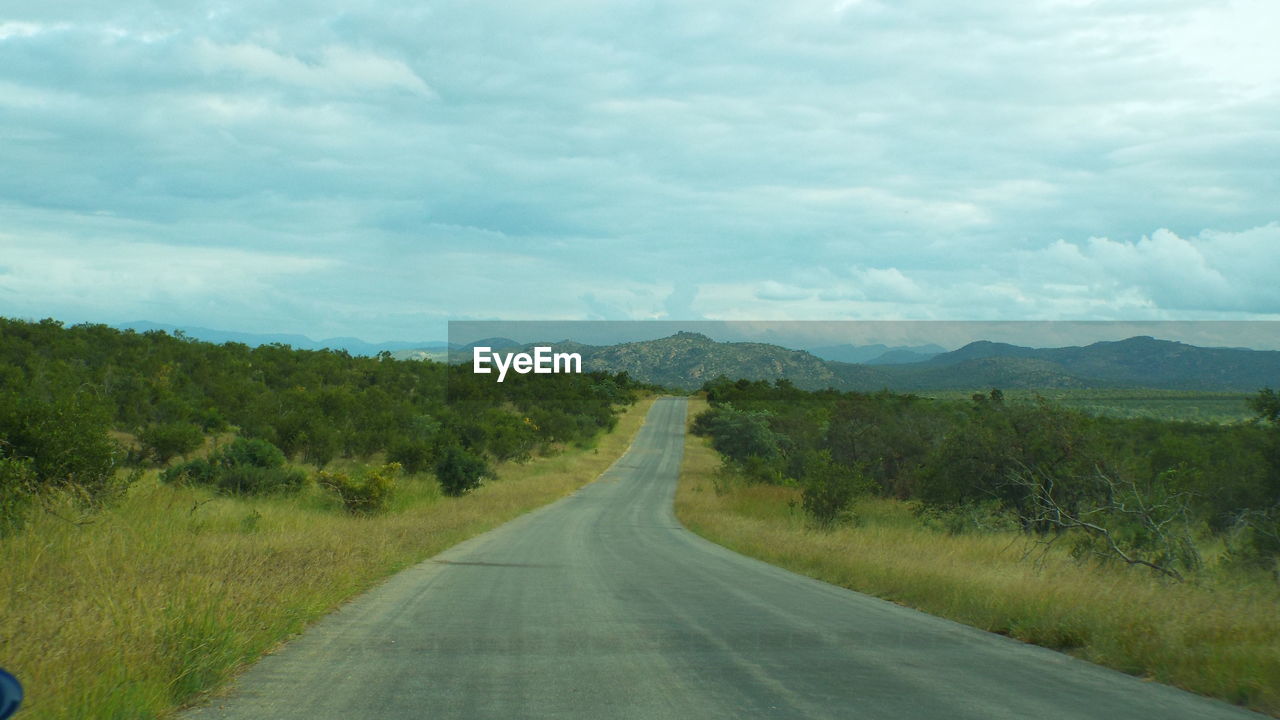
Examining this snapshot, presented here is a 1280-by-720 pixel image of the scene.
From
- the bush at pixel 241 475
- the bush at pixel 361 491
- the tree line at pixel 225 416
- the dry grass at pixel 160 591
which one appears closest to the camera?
the dry grass at pixel 160 591

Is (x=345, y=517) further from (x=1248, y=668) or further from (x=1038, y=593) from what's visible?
(x=1248, y=668)

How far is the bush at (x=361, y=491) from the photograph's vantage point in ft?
79.9

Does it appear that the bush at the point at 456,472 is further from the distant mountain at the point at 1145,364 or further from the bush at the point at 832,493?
the distant mountain at the point at 1145,364

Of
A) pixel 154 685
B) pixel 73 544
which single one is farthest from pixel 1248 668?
pixel 73 544

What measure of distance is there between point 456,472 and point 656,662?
94.4 feet

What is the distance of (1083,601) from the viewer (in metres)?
10.1

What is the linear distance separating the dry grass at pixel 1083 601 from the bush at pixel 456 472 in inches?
671

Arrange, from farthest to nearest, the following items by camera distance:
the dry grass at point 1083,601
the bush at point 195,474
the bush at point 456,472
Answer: the bush at point 456,472 → the bush at point 195,474 → the dry grass at point 1083,601

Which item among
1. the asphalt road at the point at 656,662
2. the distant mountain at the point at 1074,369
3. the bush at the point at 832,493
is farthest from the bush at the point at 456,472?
the distant mountain at the point at 1074,369

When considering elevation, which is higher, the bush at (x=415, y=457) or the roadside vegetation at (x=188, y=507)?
the roadside vegetation at (x=188, y=507)

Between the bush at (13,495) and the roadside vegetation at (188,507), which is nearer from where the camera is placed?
the roadside vegetation at (188,507)

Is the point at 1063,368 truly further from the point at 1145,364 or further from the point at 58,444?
the point at 58,444

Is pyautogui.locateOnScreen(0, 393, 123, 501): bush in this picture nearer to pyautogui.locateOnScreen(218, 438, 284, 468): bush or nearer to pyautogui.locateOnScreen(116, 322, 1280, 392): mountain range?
pyautogui.locateOnScreen(218, 438, 284, 468): bush

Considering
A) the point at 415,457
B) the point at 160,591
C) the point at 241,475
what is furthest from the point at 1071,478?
the point at 415,457
